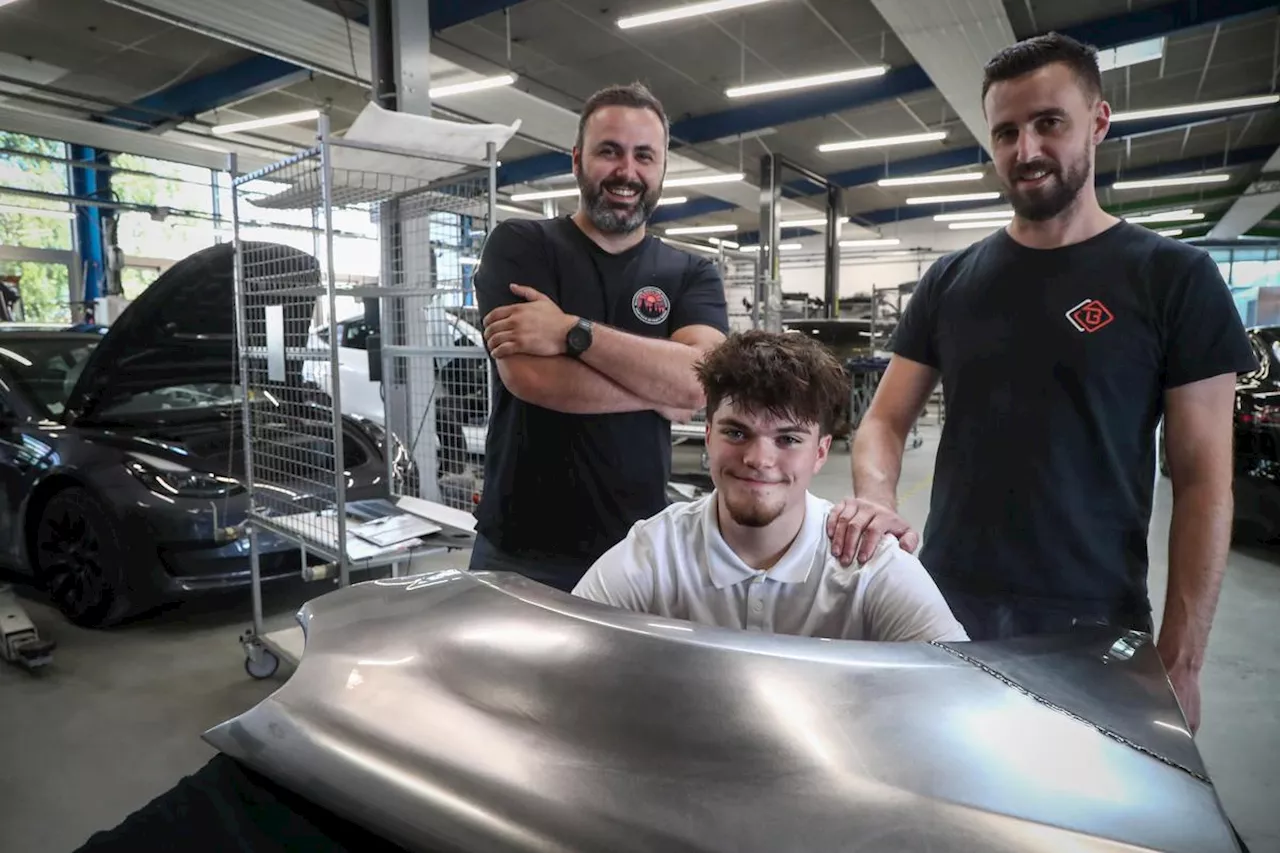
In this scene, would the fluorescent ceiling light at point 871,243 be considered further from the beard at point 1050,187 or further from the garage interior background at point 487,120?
the beard at point 1050,187

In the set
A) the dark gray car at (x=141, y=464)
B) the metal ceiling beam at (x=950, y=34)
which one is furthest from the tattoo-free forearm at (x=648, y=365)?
the metal ceiling beam at (x=950, y=34)

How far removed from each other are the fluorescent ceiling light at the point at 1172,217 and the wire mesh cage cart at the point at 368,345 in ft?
54.1

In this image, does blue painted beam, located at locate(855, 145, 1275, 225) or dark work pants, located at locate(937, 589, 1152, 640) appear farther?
blue painted beam, located at locate(855, 145, 1275, 225)

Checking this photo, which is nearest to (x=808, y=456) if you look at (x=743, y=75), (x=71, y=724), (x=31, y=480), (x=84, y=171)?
(x=71, y=724)

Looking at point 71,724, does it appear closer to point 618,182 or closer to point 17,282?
point 618,182

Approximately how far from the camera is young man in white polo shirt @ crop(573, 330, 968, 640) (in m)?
1.17

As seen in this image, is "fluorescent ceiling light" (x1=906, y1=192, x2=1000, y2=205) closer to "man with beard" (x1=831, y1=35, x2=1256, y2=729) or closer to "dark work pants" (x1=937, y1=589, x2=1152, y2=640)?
"man with beard" (x1=831, y1=35, x2=1256, y2=729)

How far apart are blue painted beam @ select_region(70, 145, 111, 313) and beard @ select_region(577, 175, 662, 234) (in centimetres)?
1046

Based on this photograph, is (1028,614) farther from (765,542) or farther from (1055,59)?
(1055,59)

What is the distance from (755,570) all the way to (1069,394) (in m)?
0.56

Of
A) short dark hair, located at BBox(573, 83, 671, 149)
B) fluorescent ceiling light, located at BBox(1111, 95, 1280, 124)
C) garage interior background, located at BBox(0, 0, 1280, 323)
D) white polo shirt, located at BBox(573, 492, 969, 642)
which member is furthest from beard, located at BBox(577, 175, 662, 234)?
fluorescent ceiling light, located at BBox(1111, 95, 1280, 124)

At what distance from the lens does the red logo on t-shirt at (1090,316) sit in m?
1.19

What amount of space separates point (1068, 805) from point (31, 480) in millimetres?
3957

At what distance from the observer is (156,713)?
2527 millimetres
